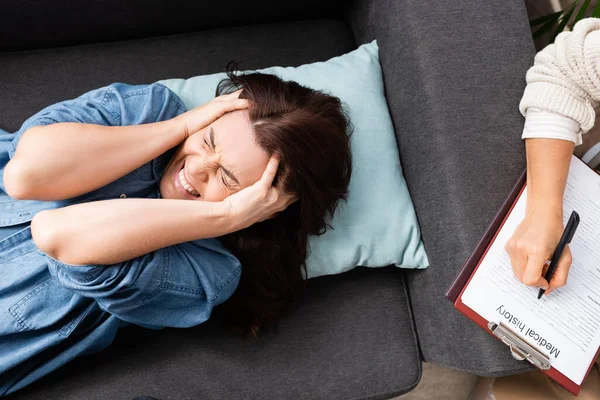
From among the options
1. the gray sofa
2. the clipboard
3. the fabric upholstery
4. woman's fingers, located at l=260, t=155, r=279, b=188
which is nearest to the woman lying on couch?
woman's fingers, located at l=260, t=155, r=279, b=188

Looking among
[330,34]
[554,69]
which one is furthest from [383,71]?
[554,69]

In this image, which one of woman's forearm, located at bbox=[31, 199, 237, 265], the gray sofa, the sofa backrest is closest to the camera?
woman's forearm, located at bbox=[31, 199, 237, 265]

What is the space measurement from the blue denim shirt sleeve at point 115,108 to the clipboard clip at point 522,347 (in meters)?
1.00

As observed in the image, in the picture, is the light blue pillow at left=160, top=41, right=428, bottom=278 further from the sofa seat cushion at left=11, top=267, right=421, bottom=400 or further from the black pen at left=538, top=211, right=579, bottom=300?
the black pen at left=538, top=211, right=579, bottom=300

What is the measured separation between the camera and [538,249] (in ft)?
3.55

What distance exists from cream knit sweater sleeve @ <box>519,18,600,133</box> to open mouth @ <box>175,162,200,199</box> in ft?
2.87

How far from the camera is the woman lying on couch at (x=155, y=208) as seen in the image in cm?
104

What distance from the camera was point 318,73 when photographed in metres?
1.39

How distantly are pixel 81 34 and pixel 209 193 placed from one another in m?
0.77

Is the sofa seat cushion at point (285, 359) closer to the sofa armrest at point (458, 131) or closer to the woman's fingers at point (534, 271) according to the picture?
the sofa armrest at point (458, 131)

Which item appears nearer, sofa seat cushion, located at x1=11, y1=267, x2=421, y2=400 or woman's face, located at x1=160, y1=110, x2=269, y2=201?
woman's face, located at x1=160, y1=110, x2=269, y2=201

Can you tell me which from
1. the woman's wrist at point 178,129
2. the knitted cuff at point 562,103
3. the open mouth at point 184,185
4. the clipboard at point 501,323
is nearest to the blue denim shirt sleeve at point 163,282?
the open mouth at point 184,185

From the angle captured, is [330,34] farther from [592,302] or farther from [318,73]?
[592,302]

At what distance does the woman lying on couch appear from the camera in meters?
1.04
